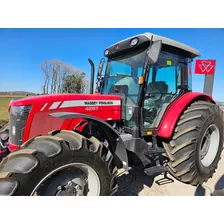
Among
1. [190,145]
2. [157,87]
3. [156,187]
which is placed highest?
[157,87]

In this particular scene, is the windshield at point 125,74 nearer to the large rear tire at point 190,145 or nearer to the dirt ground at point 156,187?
the large rear tire at point 190,145

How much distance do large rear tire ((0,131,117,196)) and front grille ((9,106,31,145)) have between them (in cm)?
43

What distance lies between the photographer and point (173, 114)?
2568mm

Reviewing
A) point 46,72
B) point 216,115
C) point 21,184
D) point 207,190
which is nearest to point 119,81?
point 216,115

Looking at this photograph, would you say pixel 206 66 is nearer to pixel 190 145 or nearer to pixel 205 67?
pixel 205 67

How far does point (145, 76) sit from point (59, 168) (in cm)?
173

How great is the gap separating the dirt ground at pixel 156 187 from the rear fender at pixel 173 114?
0.89m

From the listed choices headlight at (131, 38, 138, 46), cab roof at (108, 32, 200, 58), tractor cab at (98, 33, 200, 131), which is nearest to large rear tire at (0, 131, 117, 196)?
tractor cab at (98, 33, 200, 131)

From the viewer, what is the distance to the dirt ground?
2.52 metres

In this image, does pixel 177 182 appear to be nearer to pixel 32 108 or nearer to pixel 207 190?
pixel 207 190

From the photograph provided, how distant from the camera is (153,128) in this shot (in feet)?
8.63

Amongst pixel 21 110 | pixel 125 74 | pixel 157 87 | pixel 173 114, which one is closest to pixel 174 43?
pixel 157 87

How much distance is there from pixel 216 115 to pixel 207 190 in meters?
1.32

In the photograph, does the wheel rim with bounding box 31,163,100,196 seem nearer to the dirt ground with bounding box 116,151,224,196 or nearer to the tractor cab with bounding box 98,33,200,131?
the dirt ground with bounding box 116,151,224,196
